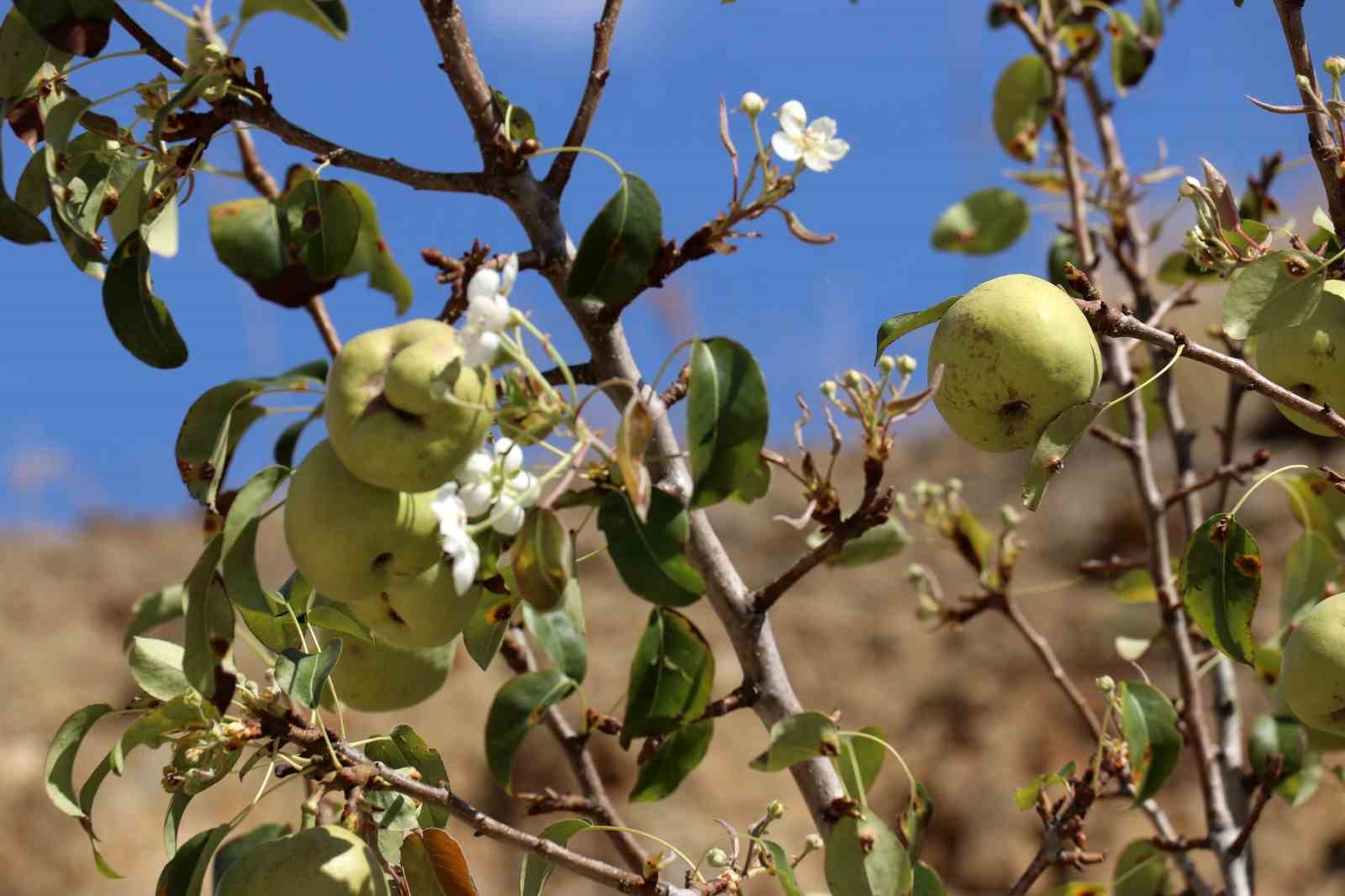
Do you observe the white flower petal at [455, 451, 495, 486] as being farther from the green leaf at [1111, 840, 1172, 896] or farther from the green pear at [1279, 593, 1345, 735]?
the green leaf at [1111, 840, 1172, 896]

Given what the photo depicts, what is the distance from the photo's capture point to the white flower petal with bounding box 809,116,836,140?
3.90 feet

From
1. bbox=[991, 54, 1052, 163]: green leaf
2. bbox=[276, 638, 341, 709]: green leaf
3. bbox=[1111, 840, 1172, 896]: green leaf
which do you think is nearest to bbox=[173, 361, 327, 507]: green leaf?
bbox=[276, 638, 341, 709]: green leaf

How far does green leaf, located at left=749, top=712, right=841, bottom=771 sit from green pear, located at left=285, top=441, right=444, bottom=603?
398mm

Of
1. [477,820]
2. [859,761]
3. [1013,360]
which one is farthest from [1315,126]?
[477,820]

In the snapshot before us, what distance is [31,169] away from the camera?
1.34 metres

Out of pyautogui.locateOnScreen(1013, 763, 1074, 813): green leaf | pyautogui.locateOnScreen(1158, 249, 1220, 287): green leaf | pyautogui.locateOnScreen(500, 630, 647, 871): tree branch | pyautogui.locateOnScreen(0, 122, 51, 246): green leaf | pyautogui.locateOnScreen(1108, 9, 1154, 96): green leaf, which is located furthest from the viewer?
pyautogui.locateOnScreen(1108, 9, 1154, 96): green leaf

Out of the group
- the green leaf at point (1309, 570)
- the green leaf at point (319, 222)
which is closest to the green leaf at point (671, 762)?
the green leaf at point (319, 222)

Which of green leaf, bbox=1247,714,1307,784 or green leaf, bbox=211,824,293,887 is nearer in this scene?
green leaf, bbox=211,824,293,887

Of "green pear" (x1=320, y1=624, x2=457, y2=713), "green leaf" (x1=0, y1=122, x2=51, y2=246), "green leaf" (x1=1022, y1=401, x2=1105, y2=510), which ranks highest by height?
"green leaf" (x1=0, y1=122, x2=51, y2=246)

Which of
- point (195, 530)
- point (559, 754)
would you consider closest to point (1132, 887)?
point (559, 754)

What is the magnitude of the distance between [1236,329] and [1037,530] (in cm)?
431

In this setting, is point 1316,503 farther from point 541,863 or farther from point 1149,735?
point 541,863

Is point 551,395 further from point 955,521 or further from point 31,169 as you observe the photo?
point 955,521

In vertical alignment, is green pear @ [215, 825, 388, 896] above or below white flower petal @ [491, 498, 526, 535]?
below
